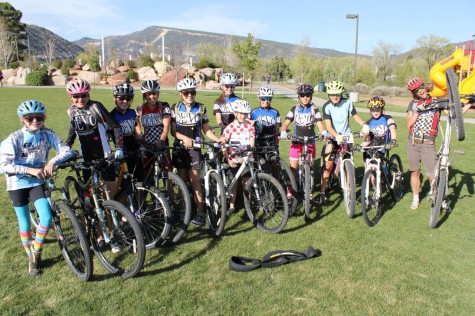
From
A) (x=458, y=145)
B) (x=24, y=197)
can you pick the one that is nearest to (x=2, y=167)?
(x=24, y=197)

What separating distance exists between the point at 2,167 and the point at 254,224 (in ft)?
10.4

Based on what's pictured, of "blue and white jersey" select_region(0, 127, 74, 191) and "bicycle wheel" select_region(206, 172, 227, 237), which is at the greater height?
"blue and white jersey" select_region(0, 127, 74, 191)

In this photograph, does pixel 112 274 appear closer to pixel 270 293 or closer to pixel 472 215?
pixel 270 293

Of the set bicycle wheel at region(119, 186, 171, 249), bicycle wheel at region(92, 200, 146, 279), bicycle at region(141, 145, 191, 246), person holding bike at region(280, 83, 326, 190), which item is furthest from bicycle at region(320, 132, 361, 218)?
bicycle wheel at region(92, 200, 146, 279)

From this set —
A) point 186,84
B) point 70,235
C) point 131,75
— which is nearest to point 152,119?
point 186,84

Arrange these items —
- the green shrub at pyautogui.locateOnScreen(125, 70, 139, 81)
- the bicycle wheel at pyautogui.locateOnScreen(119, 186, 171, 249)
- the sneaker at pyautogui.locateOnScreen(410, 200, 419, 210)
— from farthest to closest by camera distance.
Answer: the green shrub at pyautogui.locateOnScreen(125, 70, 139, 81), the sneaker at pyautogui.locateOnScreen(410, 200, 419, 210), the bicycle wheel at pyautogui.locateOnScreen(119, 186, 171, 249)

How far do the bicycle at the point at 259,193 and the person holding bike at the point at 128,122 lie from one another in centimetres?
118

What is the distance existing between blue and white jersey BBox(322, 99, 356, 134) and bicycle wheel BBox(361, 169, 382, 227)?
3.24 ft

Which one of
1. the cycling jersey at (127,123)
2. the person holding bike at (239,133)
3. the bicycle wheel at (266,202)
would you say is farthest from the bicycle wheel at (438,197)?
the cycling jersey at (127,123)

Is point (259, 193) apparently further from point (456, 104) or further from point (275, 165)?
point (456, 104)

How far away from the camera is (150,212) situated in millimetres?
4762

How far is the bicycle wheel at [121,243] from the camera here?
3.75 metres

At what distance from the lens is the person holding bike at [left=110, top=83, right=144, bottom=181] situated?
4703mm

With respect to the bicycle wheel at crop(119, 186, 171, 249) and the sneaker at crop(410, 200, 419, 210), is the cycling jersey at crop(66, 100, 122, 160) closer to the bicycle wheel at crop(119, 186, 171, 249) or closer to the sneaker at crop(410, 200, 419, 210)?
the bicycle wheel at crop(119, 186, 171, 249)
